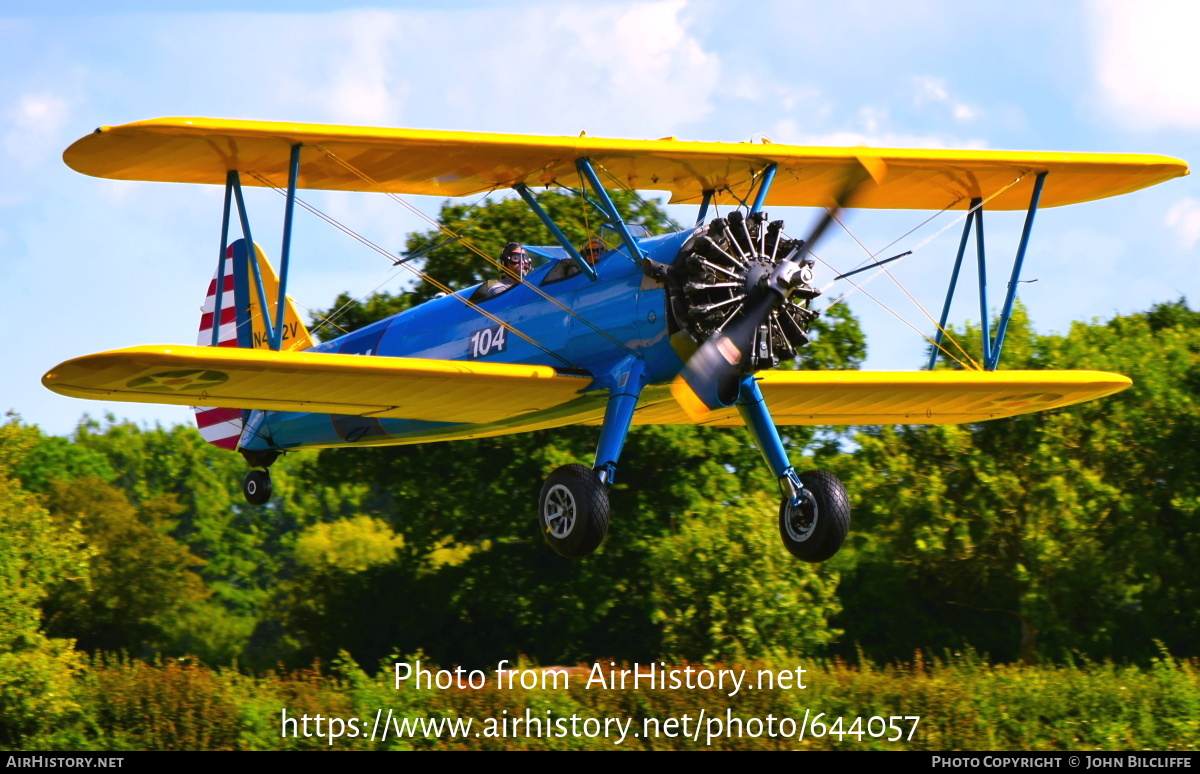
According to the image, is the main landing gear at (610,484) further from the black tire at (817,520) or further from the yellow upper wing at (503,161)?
the yellow upper wing at (503,161)

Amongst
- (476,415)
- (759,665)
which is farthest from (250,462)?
(759,665)

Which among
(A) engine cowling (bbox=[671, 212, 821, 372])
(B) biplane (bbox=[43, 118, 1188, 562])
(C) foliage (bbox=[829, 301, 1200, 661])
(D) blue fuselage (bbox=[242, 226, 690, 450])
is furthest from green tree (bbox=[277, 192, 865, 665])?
(A) engine cowling (bbox=[671, 212, 821, 372])

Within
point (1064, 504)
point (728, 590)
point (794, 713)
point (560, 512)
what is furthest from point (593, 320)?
point (1064, 504)

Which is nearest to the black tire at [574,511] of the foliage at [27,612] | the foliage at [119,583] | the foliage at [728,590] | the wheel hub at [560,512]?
the wheel hub at [560,512]

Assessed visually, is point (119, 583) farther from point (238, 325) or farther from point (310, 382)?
point (310, 382)

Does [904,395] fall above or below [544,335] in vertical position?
below

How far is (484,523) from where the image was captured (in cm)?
2847

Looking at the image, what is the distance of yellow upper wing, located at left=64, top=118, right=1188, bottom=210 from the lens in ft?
32.7

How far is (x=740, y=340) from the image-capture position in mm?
9391

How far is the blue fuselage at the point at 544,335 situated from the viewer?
32.5 ft

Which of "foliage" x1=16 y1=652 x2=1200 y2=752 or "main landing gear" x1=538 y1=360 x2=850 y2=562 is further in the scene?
"foliage" x1=16 y1=652 x2=1200 y2=752

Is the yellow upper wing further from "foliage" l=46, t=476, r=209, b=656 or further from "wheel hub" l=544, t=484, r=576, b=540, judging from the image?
"foliage" l=46, t=476, r=209, b=656

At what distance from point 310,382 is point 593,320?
2.04 m

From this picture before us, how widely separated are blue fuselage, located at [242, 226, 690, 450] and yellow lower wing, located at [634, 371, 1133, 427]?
74 centimetres
